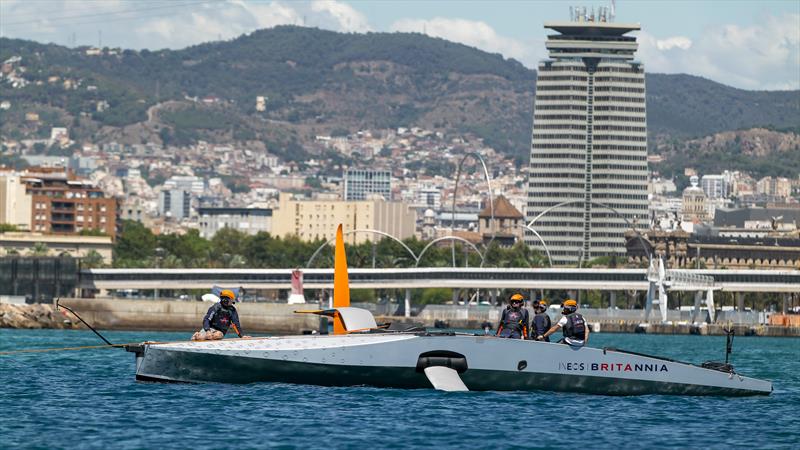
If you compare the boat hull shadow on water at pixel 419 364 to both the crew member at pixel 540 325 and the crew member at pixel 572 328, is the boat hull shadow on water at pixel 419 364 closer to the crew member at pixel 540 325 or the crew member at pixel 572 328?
the crew member at pixel 572 328

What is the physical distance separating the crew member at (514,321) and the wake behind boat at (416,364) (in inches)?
29.7

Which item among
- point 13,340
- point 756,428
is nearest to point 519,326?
point 756,428

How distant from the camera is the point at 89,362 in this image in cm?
7300

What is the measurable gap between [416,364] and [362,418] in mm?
5445

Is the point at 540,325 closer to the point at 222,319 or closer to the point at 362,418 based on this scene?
the point at 362,418

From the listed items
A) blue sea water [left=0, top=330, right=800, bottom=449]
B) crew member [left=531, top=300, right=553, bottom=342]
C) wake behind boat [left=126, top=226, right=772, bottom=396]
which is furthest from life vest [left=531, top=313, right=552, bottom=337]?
blue sea water [left=0, top=330, right=800, bottom=449]

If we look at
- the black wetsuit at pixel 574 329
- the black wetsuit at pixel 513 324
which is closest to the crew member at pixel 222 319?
the black wetsuit at pixel 513 324

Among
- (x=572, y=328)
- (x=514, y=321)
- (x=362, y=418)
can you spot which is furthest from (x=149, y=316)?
(x=362, y=418)

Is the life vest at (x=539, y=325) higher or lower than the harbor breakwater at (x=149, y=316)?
higher

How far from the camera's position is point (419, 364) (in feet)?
170

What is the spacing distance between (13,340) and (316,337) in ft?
193

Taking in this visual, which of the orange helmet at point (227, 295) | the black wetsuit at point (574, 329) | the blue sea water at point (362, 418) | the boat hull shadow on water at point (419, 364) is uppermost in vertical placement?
the orange helmet at point (227, 295)

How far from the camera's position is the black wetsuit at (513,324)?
52.4m

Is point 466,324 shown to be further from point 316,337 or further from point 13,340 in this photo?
point 316,337
